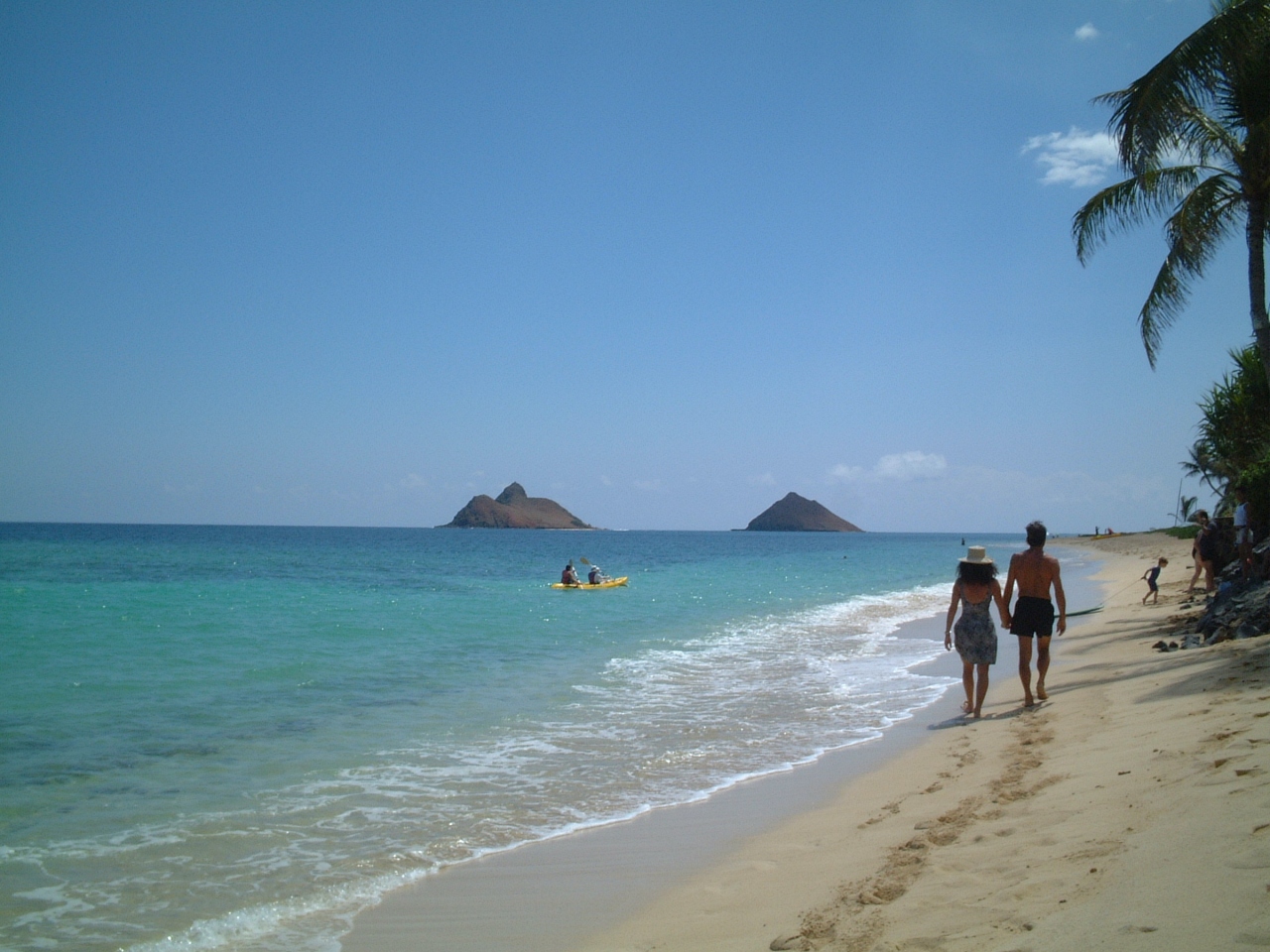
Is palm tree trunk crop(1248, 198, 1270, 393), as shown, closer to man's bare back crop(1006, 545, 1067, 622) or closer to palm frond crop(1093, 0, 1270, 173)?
palm frond crop(1093, 0, 1270, 173)

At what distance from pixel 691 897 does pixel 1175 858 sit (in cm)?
221

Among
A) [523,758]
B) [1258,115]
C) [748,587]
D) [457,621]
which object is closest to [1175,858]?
[523,758]

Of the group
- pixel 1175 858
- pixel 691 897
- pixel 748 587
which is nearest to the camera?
pixel 1175 858

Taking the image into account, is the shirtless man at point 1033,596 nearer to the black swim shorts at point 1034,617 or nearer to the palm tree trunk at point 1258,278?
the black swim shorts at point 1034,617

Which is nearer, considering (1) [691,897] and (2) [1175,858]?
(2) [1175,858]

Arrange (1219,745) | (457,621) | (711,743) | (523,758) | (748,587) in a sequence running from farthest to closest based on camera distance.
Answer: (748,587)
(457,621)
(711,743)
(523,758)
(1219,745)

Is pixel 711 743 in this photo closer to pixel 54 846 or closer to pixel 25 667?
pixel 54 846

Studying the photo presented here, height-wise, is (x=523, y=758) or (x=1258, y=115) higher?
(x=1258, y=115)

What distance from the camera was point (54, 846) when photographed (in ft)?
17.9

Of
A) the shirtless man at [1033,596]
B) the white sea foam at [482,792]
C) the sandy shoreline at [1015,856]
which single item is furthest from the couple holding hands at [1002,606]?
the white sea foam at [482,792]

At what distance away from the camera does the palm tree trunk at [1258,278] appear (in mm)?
10398

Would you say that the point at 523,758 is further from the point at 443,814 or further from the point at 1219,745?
the point at 1219,745

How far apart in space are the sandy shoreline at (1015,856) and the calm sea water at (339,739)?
0.84 metres

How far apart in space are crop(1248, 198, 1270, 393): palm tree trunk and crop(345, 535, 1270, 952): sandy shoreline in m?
5.34
